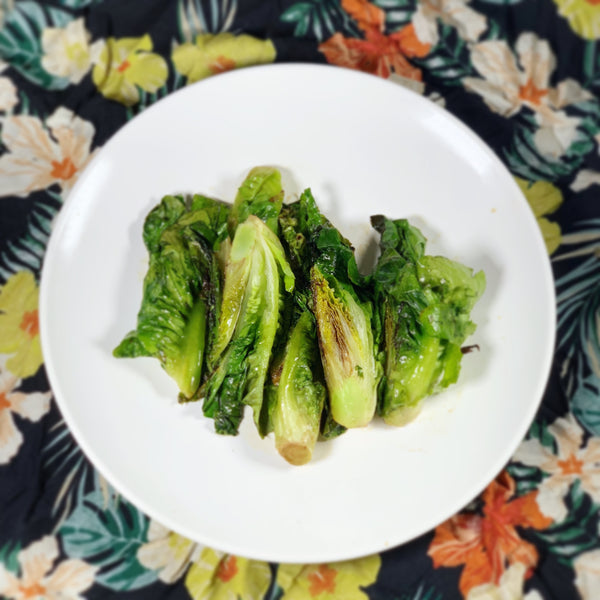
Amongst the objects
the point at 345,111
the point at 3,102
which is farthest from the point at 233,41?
the point at 3,102

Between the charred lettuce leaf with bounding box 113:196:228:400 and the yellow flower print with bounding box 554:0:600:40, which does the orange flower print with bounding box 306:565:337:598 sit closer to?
the charred lettuce leaf with bounding box 113:196:228:400

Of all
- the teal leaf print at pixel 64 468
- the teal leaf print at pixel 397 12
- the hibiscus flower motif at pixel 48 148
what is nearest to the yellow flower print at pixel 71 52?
the hibiscus flower motif at pixel 48 148

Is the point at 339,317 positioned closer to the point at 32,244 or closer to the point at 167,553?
the point at 167,553

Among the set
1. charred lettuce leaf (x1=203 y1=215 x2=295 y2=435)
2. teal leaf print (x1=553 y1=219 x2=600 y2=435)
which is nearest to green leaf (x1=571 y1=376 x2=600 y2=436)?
teal leaf print (x1=553 y1=219 x2=600 y2=435)

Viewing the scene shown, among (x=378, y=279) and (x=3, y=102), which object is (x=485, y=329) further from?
(x=3, y=102)

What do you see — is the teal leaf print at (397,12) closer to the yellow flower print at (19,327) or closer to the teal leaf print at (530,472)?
the teal leaf print at (530,472)

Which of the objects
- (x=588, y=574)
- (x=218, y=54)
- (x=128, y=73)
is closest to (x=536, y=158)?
(x=218, y=54)

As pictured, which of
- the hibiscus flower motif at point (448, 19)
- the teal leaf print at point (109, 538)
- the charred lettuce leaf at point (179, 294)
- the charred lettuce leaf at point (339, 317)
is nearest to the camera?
the charred lettuce leaf at point (339, 317)
